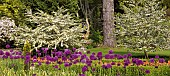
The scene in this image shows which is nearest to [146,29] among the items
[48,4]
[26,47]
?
[26,47]

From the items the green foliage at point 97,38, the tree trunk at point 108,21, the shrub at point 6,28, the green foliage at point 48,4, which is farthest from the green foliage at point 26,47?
the green foliage at point 97,38

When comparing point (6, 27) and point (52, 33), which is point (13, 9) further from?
point (52, 33)

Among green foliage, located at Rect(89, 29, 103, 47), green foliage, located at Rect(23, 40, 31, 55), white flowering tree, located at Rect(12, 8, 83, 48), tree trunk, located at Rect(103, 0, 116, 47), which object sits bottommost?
green foliage, located at Rect(89, 29, 103, 47)

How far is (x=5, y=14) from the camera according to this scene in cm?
1706

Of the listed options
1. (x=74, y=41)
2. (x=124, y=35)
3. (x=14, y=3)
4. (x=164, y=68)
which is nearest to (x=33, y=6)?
(x=14, y=3)

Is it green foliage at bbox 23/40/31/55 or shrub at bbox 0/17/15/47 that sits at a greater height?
green foliage at bbox 23/40/31/55

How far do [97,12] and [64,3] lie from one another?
15.2 ft

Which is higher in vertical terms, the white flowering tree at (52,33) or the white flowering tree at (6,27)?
the white flowering tree at (52,33)

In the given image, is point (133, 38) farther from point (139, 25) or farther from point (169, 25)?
point (169, 25)

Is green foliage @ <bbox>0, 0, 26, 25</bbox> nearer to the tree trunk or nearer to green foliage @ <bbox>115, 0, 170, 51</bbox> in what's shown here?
the tree trunk

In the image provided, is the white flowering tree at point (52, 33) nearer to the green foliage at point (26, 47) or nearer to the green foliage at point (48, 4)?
the green foliage at point (48, 4)

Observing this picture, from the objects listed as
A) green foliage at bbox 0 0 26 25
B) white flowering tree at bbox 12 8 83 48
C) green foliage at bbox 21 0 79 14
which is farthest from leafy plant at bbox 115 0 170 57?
green foliage at bbox 0 0 26 25

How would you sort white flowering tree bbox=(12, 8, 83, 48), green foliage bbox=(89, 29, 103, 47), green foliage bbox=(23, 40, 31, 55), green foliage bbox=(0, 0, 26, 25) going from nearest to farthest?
green foliage bbox=(23, 40, 31, 55) → white flowering tree bbox=(12, 8, 83, 48) → green foliage bbox=(0, 0, 26, 25) → green foliage bbox=(89, 29, 103, 47)

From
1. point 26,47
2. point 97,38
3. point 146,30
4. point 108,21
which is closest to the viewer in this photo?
point 26,47
